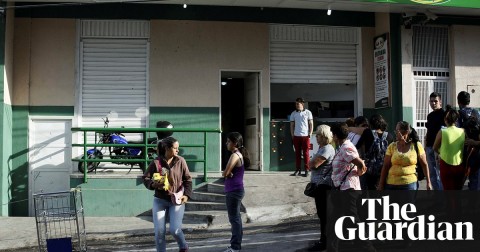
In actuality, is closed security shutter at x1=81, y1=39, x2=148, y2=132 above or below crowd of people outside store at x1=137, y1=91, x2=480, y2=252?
above

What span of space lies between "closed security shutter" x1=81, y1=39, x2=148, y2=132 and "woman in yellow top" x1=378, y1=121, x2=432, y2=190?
7.49 metres

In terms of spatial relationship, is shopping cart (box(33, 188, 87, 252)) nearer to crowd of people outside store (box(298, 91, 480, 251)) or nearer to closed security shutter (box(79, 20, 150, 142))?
crowd of people outside store (box(298, 91, 480, 251))

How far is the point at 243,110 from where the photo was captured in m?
14.8

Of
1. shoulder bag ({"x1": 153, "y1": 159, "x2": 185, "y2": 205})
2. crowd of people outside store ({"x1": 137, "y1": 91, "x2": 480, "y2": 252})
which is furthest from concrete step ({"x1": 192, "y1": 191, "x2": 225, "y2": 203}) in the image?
shoulder bag ({"x1": 153, "y1": 159, "x2": 185, "y2": 205})

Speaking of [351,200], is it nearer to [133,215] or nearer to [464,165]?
[464,165]

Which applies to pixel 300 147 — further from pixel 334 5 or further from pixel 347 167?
pixel 347 167

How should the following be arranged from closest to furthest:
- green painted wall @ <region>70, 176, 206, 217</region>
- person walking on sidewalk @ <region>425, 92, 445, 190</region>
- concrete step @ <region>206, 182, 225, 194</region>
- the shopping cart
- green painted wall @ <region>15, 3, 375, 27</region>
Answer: the shopping cart → person walking on sidewalk @ <region>425, 92, 445, 190</region> → concrete step @ <region>206, 182, 225, 194</region> → green painted wall @ <region>70, 176, 206, 217</region> → green painted wall @ <region>15, 3, 375, 27</region>

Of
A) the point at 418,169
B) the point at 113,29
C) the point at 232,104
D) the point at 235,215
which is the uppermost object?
the point at 113,29

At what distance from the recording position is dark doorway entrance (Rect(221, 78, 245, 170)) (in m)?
14.8

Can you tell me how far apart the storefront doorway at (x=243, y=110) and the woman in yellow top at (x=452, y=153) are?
623 cm

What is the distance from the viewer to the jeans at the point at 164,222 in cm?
686

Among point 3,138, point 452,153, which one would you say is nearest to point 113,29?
point 3,138

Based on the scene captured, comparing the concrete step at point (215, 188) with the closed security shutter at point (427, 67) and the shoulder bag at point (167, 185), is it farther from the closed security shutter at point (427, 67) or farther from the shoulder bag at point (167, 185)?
the closed security shutter at point (427, 67)

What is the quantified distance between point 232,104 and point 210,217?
200 inches
